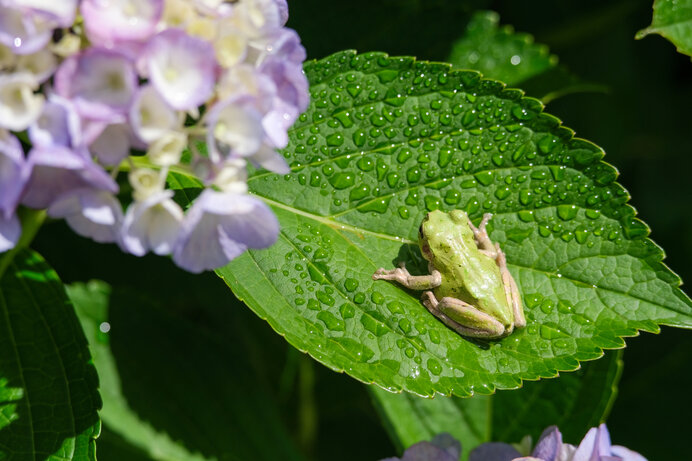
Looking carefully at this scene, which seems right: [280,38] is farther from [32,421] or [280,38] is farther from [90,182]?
[32,421]

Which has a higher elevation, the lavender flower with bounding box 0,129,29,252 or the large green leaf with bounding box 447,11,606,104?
the large green leaf with bounding box 447,11,606,104

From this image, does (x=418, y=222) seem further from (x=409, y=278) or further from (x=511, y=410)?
(x=511, y=410)

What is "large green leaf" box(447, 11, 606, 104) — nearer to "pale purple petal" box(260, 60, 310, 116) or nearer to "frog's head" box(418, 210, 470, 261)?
"frog's head" box(418, 210, 470, 261)

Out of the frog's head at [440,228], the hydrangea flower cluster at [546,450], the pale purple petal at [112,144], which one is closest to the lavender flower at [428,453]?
the hydrangea flower cluster at [546,450]

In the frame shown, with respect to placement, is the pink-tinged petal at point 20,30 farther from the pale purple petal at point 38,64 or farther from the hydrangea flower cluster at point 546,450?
the hydrangea flower cluster at point 546,450

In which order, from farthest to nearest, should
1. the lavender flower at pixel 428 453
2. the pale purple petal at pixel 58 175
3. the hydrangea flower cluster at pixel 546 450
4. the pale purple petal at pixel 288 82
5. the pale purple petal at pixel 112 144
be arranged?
1. the lavender flower at pixel 428 453
2. the hydrangea flower cluster at pixel 546 450
3. the pale purple petal at pixel 288 82
4. the pale purple petal at pixel 112 144
5. the pale purple petal at pixel 58 175

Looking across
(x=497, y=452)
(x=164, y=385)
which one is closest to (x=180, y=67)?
(x=497, y=452)

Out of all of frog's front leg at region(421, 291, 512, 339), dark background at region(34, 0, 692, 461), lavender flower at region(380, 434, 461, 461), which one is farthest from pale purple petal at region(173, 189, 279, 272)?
dark background at region(34, 0, 692, 461)

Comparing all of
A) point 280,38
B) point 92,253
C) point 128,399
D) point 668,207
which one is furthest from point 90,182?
point 668,207
